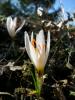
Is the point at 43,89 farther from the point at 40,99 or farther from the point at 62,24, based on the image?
the point at 62,24

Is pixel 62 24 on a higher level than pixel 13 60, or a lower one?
higher

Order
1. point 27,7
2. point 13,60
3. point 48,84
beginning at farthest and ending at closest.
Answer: point 27,7
point 13,60
point 48,84

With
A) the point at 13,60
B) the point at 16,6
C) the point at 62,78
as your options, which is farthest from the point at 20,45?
the point at 16,6

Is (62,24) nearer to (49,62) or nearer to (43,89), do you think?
(49,62)

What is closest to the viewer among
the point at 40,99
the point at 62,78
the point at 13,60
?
the point at 40,99

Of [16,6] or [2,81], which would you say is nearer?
[2,81]

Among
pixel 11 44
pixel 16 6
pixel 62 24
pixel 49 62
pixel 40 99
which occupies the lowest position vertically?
pixel 40 99

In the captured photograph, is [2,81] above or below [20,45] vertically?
below

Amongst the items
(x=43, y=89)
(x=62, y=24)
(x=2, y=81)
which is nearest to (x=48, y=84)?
(x=43, y=89)

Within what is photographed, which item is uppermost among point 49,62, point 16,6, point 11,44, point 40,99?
point 16,6
